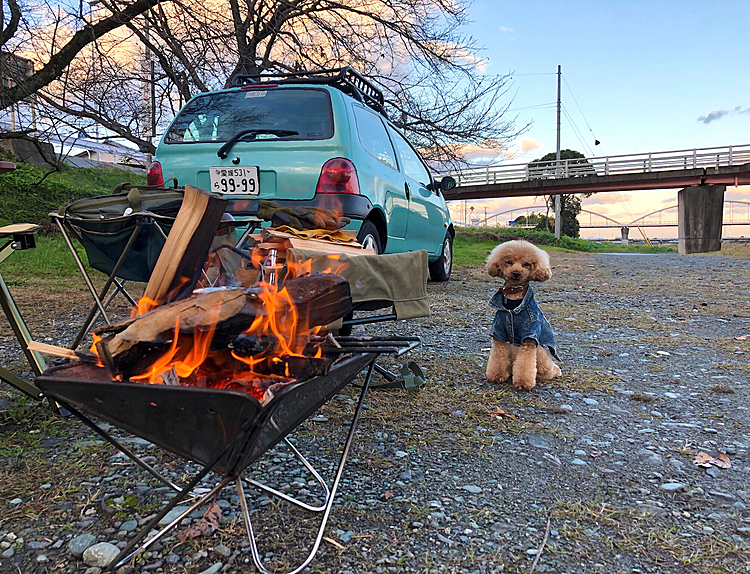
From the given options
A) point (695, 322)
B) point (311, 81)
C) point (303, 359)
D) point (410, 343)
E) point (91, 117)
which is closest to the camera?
point (303, 359)

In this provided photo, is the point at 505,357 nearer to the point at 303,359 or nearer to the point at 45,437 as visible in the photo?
the point at 303,359

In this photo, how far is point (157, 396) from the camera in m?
1.12

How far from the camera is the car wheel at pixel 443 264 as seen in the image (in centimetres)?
754

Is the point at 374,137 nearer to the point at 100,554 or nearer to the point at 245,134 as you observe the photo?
the point at 245,134

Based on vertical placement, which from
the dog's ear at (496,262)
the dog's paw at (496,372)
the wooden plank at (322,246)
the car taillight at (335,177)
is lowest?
the dog's paw at (496,372)

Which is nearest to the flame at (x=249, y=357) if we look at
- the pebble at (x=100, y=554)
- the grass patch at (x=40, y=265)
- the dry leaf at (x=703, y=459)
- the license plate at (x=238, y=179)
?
the pebble at (x=100, y=554)

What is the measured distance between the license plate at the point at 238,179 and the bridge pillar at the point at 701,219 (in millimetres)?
25339

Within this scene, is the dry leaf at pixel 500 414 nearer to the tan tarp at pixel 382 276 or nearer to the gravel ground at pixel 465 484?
the gravel ground at pixel 465 484

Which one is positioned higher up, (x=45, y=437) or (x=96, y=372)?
(x=96, y=372)

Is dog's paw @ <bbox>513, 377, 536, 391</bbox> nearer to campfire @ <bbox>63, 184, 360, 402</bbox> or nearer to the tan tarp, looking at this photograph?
the tan tarp

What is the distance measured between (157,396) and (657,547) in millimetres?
1527

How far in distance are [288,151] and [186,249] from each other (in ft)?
8.02

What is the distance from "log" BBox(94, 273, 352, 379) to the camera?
1181 mm

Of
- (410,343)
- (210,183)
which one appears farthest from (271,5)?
(410,343)
